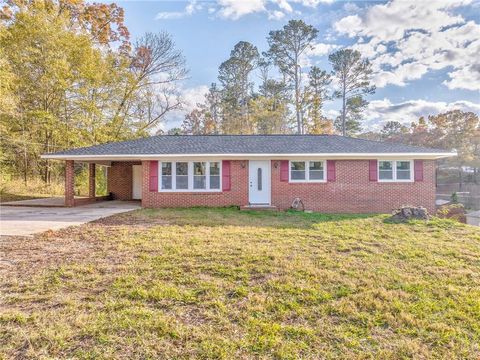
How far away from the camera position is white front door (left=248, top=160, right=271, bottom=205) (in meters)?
11.9

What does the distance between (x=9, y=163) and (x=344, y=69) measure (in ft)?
91.0

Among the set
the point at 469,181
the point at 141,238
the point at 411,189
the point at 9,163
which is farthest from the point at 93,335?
the point at 469,181

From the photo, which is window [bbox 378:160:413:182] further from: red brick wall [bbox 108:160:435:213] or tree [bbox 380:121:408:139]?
tree [bbox 380:121:408:139]

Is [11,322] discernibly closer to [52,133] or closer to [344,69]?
[52,133]

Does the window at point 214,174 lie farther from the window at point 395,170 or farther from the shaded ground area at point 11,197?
the shaded ground area at point 11,197

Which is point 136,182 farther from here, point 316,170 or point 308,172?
point 316,170

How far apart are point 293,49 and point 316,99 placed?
16.8 feet

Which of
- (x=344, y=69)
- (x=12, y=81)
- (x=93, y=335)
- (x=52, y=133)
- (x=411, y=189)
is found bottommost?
(x=93, y=335)

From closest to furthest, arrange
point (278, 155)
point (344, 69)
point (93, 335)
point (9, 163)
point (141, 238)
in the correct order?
point (93, 335) → point (141, 238) → point (278, 155) → point (9, 163) → point (344, 69)

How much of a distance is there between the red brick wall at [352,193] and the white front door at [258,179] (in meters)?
0.31

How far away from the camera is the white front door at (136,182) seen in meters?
15.5

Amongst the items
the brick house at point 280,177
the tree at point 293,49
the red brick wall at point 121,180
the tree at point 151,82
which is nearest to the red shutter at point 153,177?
the brick house at point 280,177

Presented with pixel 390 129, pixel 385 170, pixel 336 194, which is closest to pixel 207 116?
pixel 336 194

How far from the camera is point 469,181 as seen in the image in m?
31.0
